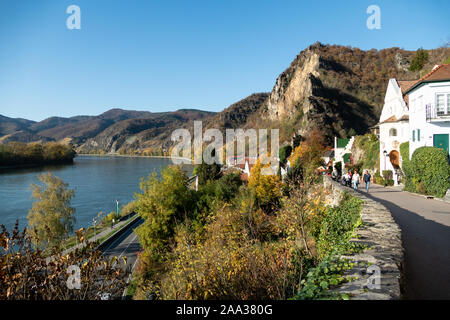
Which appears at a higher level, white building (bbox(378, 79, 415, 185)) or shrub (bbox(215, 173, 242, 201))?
white building (bbox(378, 79, 415, 185))

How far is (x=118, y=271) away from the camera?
17.3 feet

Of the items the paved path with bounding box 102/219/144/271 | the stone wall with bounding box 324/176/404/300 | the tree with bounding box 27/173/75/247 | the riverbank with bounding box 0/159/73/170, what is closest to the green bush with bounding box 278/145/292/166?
the paved path with bounding box 102/219/144/271

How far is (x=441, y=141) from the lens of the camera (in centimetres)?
1641

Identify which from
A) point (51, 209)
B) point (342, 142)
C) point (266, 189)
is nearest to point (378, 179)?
point (266, 189)

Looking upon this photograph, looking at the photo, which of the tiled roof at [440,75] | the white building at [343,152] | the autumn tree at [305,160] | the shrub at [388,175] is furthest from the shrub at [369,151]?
the tiled roof at [440,75]

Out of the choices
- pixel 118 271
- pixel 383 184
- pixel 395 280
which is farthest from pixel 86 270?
pixel 383 184

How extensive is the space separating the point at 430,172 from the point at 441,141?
2487 mm

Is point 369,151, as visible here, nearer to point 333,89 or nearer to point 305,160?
point 305,160

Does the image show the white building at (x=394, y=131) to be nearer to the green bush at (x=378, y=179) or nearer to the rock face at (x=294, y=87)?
the green bush at (x=378, y=179)

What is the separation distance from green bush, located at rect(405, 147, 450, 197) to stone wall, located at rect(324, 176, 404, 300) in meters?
9.88

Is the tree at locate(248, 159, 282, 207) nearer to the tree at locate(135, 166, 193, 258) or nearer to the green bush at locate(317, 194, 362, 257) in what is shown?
the tree at locate(135, 166, 193, 258)

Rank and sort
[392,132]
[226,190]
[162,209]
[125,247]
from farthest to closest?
[125,247] < [226,190] < [162,209] < [392,132]

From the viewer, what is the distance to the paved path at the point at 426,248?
196 inches

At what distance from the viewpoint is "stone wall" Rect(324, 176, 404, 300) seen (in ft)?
12.0
